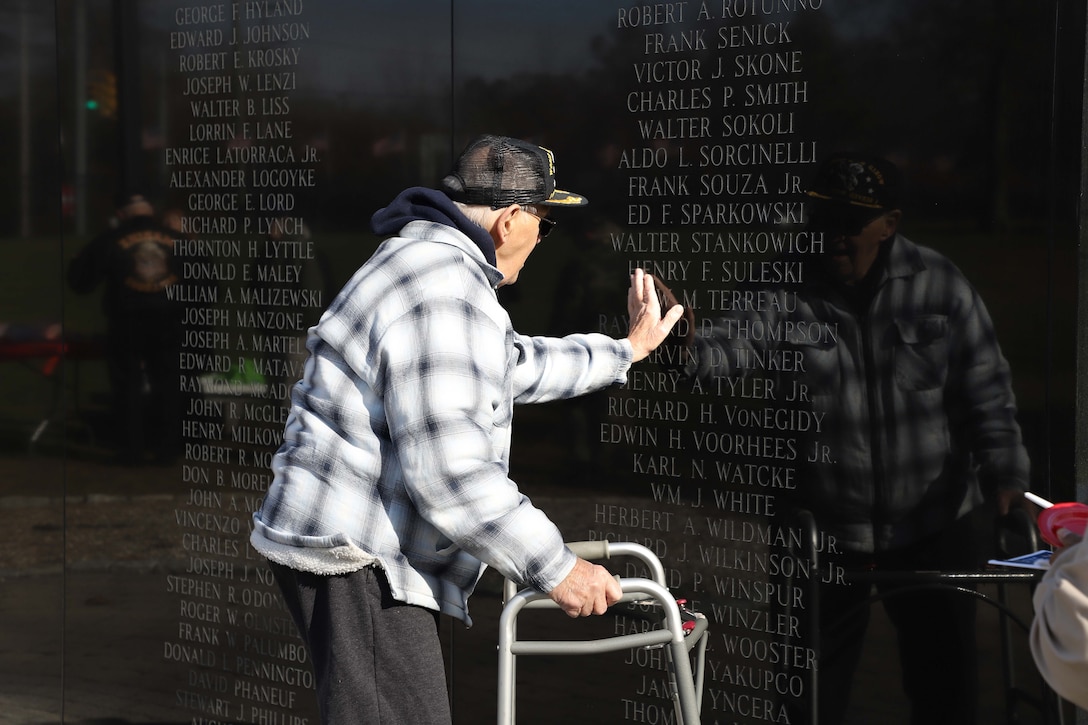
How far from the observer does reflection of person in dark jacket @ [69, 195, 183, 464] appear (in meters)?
5.65

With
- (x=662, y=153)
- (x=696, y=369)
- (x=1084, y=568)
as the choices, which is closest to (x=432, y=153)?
(x=662, y=153)

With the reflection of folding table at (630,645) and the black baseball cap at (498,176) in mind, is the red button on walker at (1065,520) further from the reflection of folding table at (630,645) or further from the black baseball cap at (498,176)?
the black baseball cap at (498,176)

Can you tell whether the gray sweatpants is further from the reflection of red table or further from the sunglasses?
the reflection of red table

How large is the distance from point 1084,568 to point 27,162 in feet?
16.9

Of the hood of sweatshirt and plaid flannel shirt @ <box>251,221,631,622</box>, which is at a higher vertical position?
the hood of sweatshirt

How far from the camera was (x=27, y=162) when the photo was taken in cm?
600

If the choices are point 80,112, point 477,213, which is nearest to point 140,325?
point 80,112

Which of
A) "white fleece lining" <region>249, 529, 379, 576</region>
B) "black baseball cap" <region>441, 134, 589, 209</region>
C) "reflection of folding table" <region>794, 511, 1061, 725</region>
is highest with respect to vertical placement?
"black baseball cap" <region>441, 134, 589, 209</region>

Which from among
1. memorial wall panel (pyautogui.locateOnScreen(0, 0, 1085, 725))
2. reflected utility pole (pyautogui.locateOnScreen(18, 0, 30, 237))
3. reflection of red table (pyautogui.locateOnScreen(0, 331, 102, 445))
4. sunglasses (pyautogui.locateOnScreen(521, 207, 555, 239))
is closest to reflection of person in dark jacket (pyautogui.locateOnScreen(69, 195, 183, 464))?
memorial wall panel (pyautogui.locateOnScreen(0, 0, 1085, 725))

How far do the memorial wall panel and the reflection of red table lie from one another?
22 millimetres

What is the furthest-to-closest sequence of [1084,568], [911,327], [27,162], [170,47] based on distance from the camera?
[27,162] < [170,47] < [911,327] < [1084,568]

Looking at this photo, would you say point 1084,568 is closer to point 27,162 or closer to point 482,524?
point 482,524

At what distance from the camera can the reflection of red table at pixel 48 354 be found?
5.87m

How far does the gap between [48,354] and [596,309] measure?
272 centimetres
